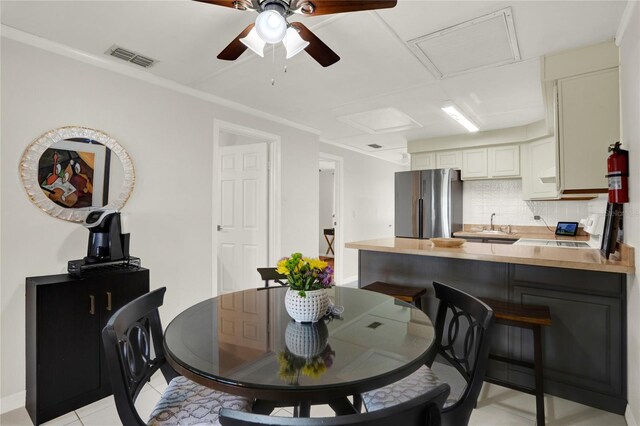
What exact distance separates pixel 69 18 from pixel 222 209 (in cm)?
255

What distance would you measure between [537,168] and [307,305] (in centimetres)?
429

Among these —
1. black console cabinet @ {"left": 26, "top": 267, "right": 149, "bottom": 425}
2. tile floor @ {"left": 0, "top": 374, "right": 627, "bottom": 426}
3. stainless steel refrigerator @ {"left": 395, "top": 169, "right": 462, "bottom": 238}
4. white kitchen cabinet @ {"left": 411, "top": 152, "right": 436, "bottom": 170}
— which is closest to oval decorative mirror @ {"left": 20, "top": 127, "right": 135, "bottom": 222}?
black console cabinet @ {"left": 26, "top": 267, "right": 149, "bottom": 425}

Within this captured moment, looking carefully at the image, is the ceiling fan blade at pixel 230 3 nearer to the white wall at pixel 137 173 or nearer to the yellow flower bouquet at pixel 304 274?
the yellow flower bouquet at pixel 304 274

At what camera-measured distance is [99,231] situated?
2.28 meters

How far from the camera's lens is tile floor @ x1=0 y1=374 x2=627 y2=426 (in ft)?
6.16

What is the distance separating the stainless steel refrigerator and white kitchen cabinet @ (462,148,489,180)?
143 millimetres

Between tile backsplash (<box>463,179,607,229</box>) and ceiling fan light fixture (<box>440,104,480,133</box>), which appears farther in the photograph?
tile backsplash (<box>463,179,607,229</box>)

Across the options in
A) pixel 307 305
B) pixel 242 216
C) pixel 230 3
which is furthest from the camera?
pixel 242 216

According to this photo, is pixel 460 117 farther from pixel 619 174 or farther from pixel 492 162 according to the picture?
pixel 619 174

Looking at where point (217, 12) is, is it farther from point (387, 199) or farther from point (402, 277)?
point (387, 199)

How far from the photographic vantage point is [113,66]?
2.49 metres

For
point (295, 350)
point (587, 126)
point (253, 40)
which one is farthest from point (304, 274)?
point (587, 126)

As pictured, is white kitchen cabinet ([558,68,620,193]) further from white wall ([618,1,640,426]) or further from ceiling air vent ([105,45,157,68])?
ceiling air vent ([105,45,157,68])

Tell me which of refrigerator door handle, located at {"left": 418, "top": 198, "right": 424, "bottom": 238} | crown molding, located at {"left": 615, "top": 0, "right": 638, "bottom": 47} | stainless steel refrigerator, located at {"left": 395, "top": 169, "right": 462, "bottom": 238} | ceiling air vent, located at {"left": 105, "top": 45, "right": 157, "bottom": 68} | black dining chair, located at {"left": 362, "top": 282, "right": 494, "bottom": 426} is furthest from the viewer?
refrigerator door handle, located at {"left": 418, "top": 198, "right": 424, "bottom": 238}
